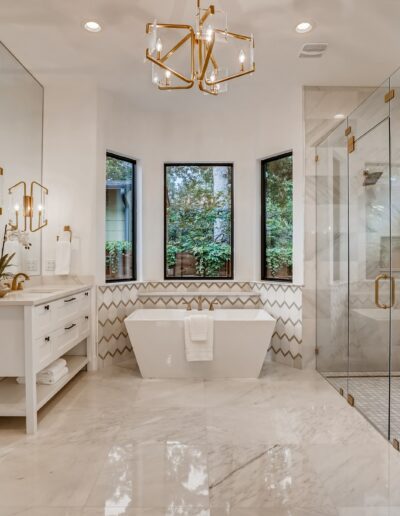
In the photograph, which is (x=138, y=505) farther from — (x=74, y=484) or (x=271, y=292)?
(x=271, y=292)

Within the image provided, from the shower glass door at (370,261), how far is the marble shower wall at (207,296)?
775 millimetres

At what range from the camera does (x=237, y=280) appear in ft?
15.1

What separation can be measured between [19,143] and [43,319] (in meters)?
1.77

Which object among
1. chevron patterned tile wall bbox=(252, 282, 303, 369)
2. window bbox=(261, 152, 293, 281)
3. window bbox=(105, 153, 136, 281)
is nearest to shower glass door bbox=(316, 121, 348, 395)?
chevron patterned tile wall bbox=(252, 282, 303, 369)

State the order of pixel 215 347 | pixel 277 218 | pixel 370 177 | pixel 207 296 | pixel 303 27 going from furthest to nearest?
pixel 207 296, pixel 277 218, pixel 215 347, pixel 370 177, pixel 303 27

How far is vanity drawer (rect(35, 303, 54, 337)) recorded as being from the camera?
2.57 metres

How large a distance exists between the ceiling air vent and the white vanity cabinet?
2943 millimetres

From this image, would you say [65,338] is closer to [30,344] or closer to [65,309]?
[65,309]

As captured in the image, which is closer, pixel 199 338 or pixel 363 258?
pixel 363 258

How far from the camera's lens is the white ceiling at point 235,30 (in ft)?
8.84

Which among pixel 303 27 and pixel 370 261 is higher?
pixel 303 27

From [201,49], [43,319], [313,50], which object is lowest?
[43,319]

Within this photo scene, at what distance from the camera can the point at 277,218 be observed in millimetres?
4336

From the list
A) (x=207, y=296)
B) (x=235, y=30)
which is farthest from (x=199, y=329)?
(x=235, y=30)
